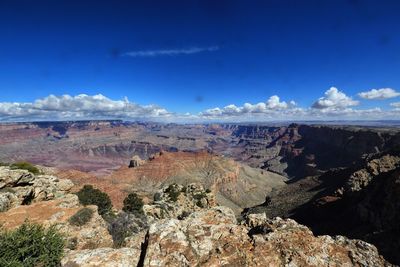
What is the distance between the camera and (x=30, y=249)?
580 inches

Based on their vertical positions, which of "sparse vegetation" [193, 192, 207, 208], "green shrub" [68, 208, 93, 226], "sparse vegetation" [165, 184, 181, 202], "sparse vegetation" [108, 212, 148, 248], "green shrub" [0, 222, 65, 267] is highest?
"green shrub" [0, 222, 65, 267]

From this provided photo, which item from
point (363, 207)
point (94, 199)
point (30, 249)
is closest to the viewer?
point (30, 249)

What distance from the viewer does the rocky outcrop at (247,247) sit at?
11.5 metres

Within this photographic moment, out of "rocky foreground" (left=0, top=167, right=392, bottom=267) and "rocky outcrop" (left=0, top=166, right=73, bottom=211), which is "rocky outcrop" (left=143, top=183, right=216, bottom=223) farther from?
"rocky foreground" (left=0, top=167, right=392, bottom=267)

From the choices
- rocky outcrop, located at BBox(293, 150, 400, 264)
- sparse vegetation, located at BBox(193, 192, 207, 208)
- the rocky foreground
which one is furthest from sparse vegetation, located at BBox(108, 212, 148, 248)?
sparse vegetation, located at BBox(193, 192, 207, 208)

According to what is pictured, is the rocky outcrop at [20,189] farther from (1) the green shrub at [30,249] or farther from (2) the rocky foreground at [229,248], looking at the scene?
(2) the rocky foreground at [229,248]

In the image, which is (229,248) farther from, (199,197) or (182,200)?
(199,197)

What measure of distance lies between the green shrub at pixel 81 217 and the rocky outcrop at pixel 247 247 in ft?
47.6

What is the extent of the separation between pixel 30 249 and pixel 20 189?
2125cm

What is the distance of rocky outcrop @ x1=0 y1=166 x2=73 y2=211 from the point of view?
28.7 meters

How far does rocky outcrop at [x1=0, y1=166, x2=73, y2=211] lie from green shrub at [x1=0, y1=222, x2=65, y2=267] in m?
14.7

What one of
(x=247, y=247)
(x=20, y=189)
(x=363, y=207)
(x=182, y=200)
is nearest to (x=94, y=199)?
(x=20, y=189)

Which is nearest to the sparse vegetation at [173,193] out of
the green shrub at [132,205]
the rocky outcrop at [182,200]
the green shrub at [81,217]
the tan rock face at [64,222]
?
the rocky outcrop at [182,200]

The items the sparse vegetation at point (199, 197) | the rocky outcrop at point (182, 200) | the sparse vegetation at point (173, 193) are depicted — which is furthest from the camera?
the sparse vegetation at point (199, 197)
